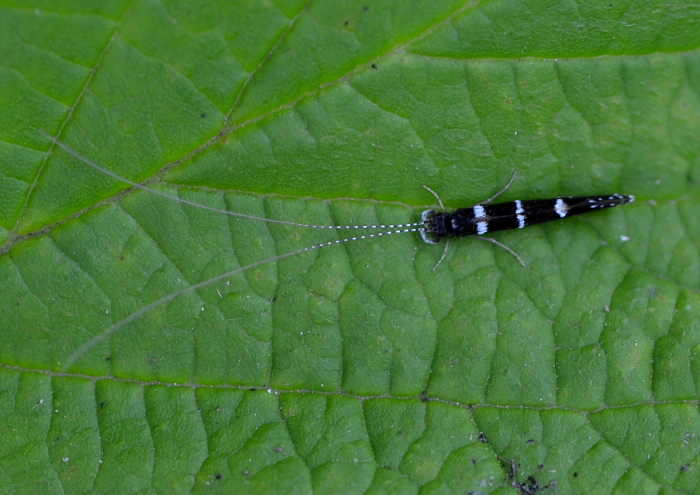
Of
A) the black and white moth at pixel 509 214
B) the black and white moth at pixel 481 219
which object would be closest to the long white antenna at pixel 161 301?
the black and white moth at pixel 481 219

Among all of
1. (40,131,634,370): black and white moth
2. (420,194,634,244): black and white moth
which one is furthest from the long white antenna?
(420,194,634,244): black and white moth

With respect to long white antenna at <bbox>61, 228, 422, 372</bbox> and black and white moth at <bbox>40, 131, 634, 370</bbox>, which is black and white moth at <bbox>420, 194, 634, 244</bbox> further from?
long white antenna at <bbox>61, 228, 422, 372</bbox>

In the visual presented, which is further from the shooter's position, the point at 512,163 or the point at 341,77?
the point at 512,163

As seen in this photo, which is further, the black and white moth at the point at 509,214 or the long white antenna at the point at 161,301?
the black and white moth at the point at 509,214

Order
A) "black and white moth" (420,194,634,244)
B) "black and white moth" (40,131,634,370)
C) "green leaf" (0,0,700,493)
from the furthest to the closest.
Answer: "black and white moth" (420,194,634,244) → "black and white moth" (40,131,634,370) → "green leaf" (0,0,700,493)

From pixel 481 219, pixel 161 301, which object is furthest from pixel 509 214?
pixel 161 301

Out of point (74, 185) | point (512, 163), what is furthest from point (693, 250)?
point (74, 185)

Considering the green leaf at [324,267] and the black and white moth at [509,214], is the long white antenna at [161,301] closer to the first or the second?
the green leaf at [324,267]

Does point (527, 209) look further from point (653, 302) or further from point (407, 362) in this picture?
point (407, 362)
